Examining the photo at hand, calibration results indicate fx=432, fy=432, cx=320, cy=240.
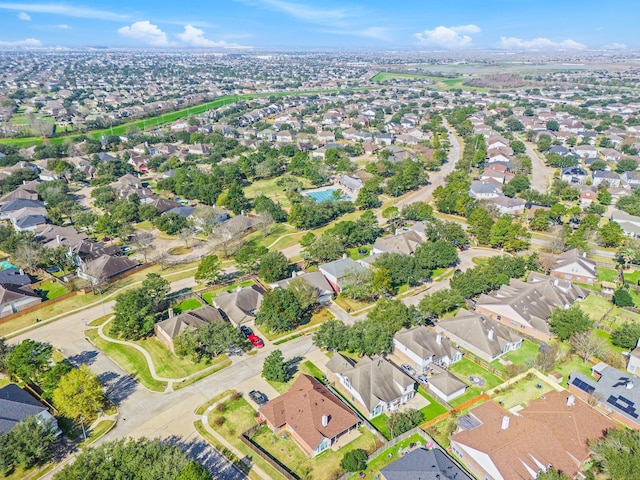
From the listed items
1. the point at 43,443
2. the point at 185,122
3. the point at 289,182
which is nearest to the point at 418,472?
the point at 43,443

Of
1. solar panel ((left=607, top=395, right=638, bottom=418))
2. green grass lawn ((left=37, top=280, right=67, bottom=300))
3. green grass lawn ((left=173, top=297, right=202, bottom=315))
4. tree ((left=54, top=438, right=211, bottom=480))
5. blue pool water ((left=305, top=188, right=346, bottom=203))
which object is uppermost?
tree ((left=54, top=438, right=211, bottom=480))

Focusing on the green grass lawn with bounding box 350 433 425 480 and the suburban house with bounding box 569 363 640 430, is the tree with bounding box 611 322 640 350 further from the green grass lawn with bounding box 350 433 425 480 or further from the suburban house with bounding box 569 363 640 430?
the green grass lawn with bounding box 350 433 425 480

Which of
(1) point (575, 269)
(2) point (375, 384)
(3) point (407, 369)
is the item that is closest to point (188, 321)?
(2) point (375, 384)

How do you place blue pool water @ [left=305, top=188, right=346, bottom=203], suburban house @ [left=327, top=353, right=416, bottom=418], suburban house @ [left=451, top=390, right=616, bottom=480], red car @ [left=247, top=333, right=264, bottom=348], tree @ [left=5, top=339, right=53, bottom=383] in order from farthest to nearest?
blue pool water @ [left=305, top=188, right=346, bottom=203] < red car @ [left=247, top=333, right=264, bottom=348] < tree @ [left=5, top=339, right=53, bottom=383] < suburban house @ [left=327, top=353, right=416, bottom=418] < suburban house @ [left=451, top=390, right=616, bottom=480]

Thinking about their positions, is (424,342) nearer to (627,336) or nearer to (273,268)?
(627,336)

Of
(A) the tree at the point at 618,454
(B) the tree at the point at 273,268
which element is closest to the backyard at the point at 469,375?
(A) the tree at the point at 618,454

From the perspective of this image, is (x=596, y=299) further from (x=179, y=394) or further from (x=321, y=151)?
(x=321, y=151)

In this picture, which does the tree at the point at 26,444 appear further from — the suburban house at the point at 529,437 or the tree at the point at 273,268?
the suburban house at the point at 529,437

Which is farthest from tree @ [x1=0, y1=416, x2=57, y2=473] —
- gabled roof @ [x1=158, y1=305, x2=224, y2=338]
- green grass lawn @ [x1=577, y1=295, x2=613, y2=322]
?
green grass lawn @ [x1=577, y1=295, x2=613, y2=322]
